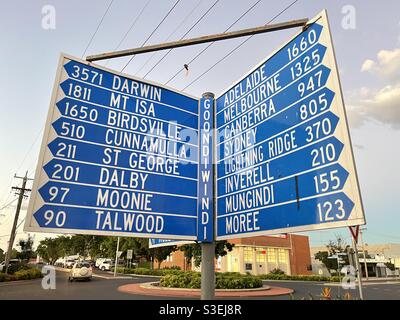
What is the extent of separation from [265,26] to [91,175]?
2.79 meters

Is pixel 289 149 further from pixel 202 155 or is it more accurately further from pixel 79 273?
pixel 79 273

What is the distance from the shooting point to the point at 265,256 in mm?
50062

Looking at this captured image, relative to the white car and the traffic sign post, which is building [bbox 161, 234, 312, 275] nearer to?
the white car

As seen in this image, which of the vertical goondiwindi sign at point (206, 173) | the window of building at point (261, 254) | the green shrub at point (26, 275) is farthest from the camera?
the window of building at point (261, 254)

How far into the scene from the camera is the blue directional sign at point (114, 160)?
11.1 ft

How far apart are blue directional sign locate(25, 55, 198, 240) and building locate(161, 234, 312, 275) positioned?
42272 mm

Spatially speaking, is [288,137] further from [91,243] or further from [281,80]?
[91,243]

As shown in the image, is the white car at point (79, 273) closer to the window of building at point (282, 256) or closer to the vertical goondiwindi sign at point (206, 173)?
the vertical goondiwindi sign at point (206, 173)

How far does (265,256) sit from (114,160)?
50.4m

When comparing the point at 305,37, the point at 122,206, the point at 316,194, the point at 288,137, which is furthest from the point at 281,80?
the point at 122,206

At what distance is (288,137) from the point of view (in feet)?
11.3

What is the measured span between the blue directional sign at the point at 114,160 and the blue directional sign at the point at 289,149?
25.9 inches

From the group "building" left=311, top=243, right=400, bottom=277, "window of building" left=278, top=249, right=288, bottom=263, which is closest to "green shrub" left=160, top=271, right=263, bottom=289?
"window of building" left=278, top=249, right=288, bottom=263

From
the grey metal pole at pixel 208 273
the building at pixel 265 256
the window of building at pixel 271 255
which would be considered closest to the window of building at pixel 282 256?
the building at pixel 265 256
